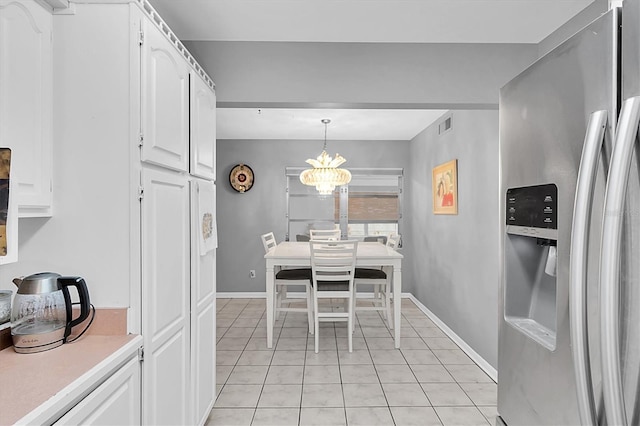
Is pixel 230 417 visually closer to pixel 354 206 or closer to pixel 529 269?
pixel 529 269

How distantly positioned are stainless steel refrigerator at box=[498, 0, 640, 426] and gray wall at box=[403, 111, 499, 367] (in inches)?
78.4

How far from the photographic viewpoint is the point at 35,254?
1.38m

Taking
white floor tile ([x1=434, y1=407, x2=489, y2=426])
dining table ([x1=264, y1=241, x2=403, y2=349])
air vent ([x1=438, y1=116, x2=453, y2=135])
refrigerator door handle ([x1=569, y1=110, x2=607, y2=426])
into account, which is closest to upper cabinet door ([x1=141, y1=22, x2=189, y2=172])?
refrigerator door handle ([x1=569, y1=110, x2=607, y2=426])

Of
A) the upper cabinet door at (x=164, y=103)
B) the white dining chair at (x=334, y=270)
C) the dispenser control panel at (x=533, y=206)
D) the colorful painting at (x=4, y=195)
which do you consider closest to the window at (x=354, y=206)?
the white dining chair at (x=334, y=270)

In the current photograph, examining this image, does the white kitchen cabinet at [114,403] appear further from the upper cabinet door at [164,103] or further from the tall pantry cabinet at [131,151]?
the upper cabinet door at [164,103]

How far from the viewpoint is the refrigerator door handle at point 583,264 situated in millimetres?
683

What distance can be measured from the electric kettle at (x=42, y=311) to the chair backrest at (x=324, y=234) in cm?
384

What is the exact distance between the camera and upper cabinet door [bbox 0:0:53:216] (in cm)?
118

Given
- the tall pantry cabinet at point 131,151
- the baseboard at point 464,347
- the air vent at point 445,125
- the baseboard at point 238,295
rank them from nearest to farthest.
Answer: the tall pantry cabinet at point 131,151 < the baseboard at point 464,347 < the air vent at point 445,125 < the baseboard at point 238,295

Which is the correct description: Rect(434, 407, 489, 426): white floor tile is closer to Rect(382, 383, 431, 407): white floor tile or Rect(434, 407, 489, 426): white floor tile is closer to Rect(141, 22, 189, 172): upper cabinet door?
Rect(382, 383, 431, 407): white floor tile

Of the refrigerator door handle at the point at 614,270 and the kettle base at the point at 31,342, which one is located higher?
the refrigerator door handle at the point at 614,270

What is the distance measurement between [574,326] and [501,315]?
15.6 inches

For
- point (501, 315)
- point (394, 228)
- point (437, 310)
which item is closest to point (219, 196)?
point (394, 228)

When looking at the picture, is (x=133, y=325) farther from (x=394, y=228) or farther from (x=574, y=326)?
(x=394, y=228)
